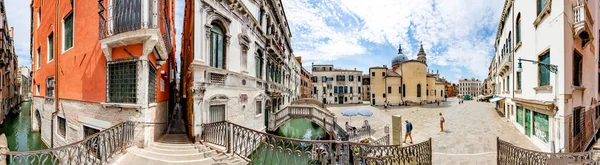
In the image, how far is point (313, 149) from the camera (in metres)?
4.77

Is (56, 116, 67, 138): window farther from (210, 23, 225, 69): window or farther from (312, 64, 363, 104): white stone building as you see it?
(312, 64, 363, 104): white stone building

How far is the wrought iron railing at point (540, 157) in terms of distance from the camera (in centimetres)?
529

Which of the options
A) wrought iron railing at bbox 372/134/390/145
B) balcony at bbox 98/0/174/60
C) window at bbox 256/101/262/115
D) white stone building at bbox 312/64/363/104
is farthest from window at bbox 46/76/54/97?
white stone building at bbox 312/64/363/104

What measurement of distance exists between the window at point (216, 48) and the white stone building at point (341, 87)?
119ft

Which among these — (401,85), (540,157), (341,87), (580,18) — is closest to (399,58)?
(401,85)

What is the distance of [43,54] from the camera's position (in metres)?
10.9

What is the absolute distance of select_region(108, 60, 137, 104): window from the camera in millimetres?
6172

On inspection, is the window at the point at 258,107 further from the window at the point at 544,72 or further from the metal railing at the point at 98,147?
the window at the point at 544,72

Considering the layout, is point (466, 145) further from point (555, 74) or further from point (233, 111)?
point (233, 111)

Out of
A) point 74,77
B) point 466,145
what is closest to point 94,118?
point 74,77

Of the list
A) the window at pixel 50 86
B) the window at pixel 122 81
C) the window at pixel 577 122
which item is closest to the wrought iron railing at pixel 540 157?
the window at pixel 577 122

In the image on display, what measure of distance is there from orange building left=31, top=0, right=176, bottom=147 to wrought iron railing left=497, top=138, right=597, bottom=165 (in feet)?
35.0

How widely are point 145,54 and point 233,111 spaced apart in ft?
14.8

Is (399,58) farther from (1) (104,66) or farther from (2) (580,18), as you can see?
(1) (104,66)
